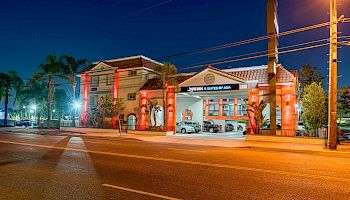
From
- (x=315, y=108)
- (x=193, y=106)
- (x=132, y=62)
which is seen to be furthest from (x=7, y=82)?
(x=315, y=108)

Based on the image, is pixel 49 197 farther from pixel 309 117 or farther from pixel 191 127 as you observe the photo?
pixel 191 127

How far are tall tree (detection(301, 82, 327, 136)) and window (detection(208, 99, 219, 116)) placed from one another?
2460 centimetres

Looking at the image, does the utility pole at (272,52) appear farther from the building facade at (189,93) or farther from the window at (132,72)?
the window at (132,72)

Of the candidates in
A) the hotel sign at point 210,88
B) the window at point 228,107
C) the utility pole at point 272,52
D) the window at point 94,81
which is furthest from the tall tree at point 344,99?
the window at point 94,81

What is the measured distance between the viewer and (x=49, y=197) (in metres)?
6.16

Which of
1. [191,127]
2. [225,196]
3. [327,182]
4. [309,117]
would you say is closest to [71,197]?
[225,196]

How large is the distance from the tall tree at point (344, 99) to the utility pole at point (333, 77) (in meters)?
12.0

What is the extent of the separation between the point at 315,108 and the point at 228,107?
2377 centimetres

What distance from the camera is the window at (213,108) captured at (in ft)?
157

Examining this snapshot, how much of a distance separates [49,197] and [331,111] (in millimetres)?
16373

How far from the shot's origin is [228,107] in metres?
46.6

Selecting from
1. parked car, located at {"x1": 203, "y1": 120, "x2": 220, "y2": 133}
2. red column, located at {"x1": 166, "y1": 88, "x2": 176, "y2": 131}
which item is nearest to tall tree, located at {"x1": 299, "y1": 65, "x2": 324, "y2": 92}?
parked car, located at {"x1": 203, "y1": 120, "x2": 220, "y2": 133}

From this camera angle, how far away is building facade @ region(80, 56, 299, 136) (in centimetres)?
2658

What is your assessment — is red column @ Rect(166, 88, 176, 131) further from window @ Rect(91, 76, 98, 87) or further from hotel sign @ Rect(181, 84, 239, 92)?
window @ Rect(91, 76, 98, 87)
